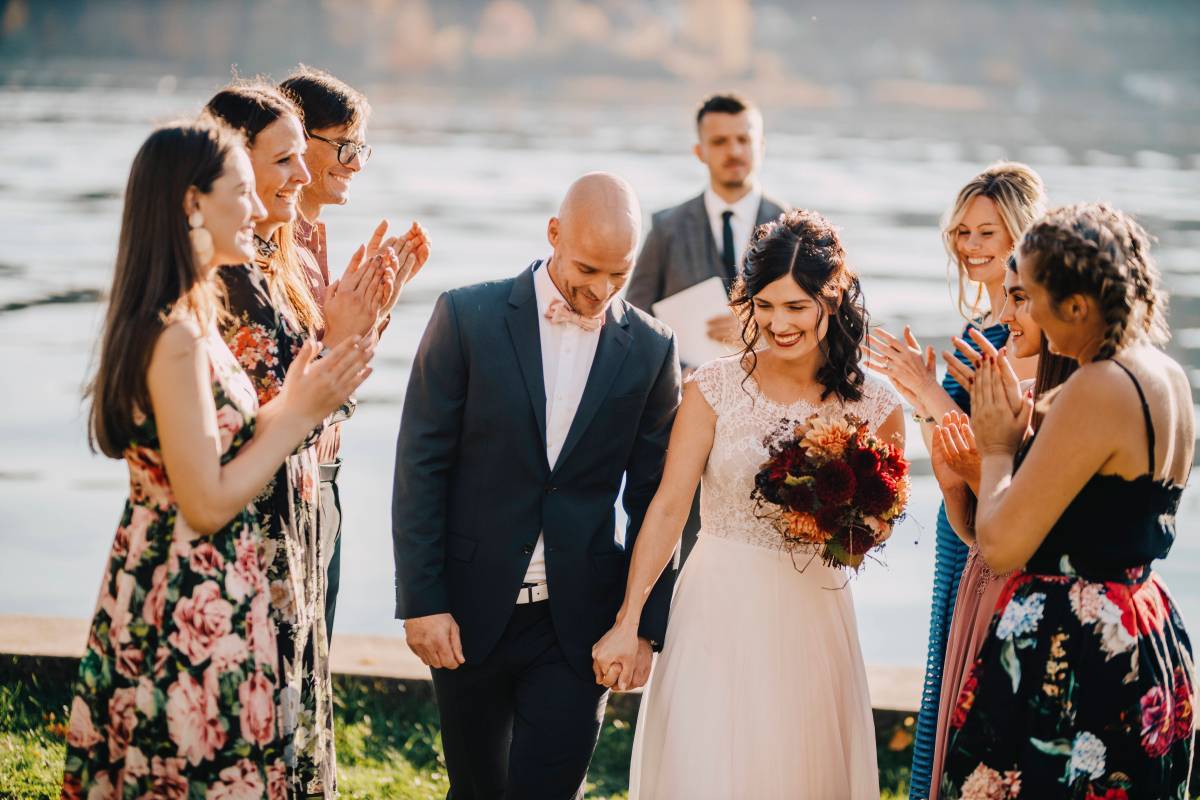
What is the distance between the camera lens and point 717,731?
376 cm

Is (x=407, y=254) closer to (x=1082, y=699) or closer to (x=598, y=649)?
(x=598, y=649)

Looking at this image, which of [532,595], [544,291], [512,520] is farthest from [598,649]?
[544,291]

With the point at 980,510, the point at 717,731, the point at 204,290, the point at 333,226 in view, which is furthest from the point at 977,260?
the point at 333,226

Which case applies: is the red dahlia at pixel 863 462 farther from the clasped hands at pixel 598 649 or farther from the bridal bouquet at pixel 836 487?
the clasped hands at pixel 598 649

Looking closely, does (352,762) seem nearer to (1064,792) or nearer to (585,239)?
(585,239)

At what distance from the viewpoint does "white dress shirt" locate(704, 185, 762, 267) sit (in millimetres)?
6273

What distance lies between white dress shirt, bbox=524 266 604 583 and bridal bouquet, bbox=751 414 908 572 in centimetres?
54

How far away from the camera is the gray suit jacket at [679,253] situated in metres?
6.25

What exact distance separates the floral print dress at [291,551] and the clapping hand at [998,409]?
1.61m

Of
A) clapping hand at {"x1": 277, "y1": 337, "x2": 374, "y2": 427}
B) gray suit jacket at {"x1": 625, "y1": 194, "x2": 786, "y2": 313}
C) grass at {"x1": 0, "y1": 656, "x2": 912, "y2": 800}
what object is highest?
gray suit jacket at {"x1": 625, "y1": 194, "x2": 786, "y2": 313}

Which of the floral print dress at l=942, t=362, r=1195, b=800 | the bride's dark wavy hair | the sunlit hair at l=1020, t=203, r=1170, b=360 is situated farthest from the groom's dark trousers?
the sunlit hair at l=1020, t=203, r=1170, b=360

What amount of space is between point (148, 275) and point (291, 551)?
73cm

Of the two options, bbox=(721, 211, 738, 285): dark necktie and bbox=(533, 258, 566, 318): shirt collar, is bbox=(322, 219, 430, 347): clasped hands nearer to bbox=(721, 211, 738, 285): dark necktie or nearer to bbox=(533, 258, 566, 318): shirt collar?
bbox=(533, 258, 566, 318): shirt collar

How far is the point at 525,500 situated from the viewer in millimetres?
3668
